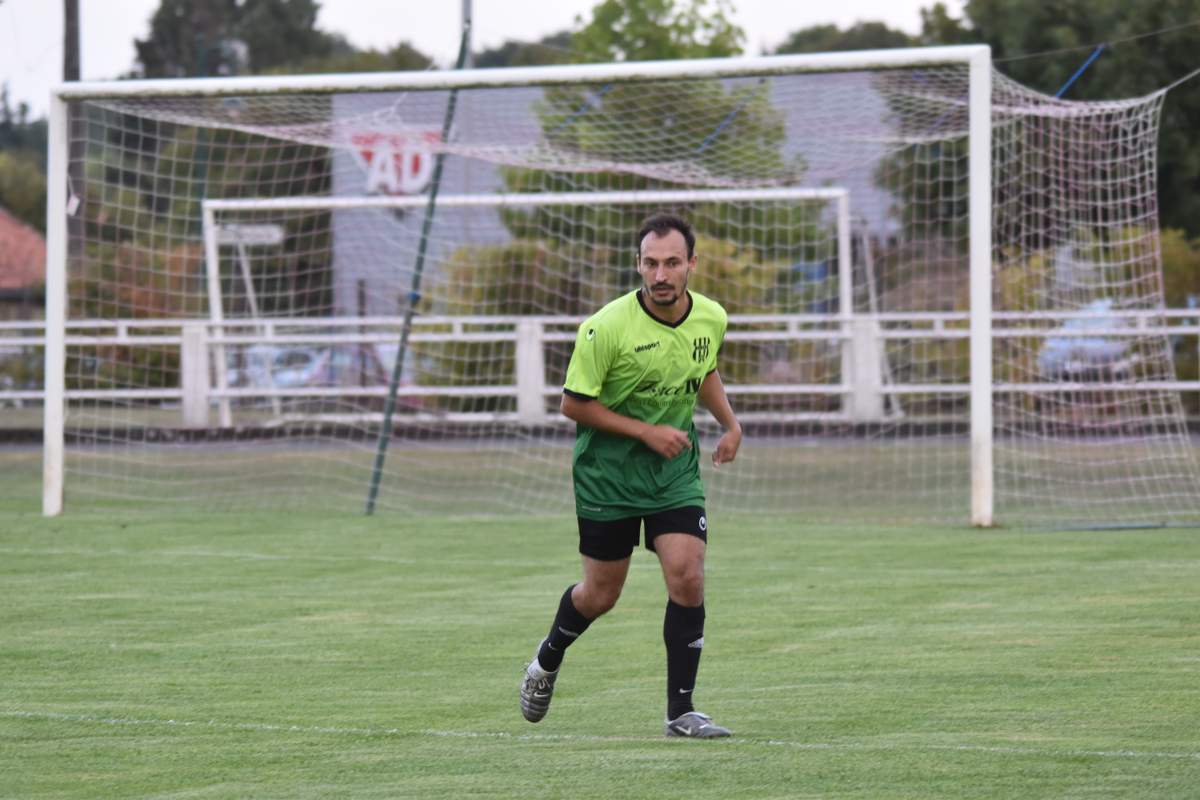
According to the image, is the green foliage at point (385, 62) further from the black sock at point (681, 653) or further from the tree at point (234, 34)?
the black sock at point (681, 653)

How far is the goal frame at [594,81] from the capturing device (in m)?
13.7

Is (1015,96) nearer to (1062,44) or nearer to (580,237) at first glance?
(580,237)

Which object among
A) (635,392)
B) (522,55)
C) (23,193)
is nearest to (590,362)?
(635,392)

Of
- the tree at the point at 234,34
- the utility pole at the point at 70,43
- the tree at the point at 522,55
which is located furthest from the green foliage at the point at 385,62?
the utility pole at the point at 70,43

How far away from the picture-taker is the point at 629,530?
6.66m

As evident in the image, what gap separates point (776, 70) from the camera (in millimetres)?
14234

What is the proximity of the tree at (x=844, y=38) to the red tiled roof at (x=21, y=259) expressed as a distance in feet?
77.4

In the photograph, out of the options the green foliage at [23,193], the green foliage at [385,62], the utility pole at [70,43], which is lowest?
the utility pole at [70,43]

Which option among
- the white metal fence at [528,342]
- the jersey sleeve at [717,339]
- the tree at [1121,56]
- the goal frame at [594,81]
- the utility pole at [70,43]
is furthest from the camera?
the tree at [1121,56]

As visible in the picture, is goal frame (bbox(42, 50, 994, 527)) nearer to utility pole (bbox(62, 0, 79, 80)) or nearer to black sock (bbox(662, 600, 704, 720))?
black sock (bbox(662, 600, 704, 720))

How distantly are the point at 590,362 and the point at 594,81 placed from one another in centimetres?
833

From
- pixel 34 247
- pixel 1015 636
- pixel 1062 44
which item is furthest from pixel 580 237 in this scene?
pixel 34 247

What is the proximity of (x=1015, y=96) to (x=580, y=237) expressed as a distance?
9.37 m

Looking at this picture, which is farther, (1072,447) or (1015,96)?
(1072,447)
